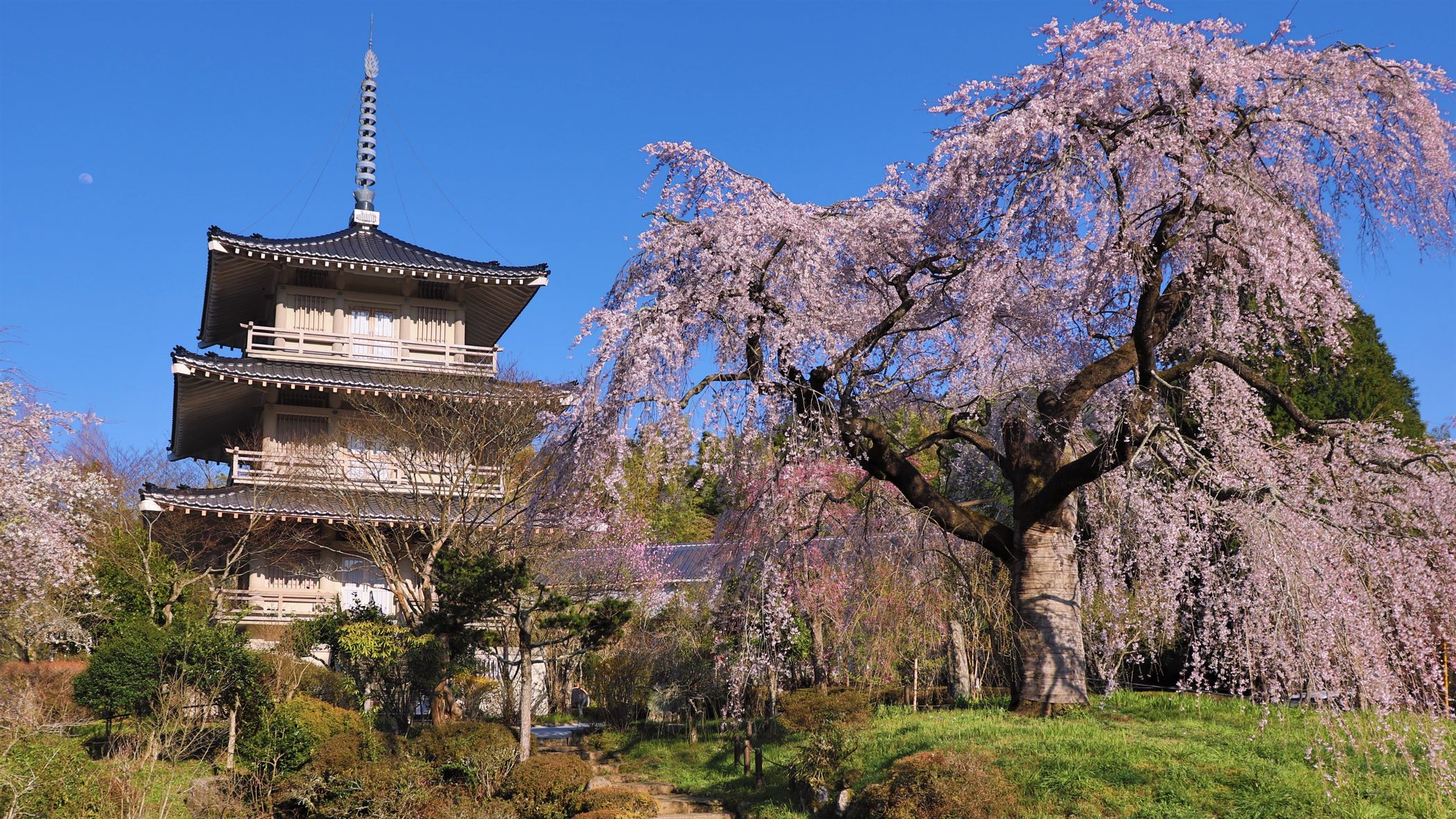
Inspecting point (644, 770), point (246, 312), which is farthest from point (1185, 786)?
point (246, 312)

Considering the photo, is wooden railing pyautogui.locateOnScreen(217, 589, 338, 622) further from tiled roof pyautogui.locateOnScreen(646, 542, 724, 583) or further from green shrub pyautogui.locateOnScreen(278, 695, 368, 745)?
green shrub pyautogui.locateOnScreen(278, 695, 368, 745)

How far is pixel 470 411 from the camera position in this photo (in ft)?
61.6

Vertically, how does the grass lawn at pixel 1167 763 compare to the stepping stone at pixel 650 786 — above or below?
above

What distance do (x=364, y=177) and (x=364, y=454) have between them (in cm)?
857

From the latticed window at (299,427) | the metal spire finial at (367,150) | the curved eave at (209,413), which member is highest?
the metal spire finial at (367,150)

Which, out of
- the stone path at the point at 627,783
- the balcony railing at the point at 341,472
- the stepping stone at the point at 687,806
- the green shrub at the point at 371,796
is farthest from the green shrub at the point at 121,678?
the stepping stone at the point at 687,806

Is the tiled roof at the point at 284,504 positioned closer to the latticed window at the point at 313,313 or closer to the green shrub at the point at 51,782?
the latticed window at the point at 313,313

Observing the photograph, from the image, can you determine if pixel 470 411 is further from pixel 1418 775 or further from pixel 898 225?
pixel 1418 775

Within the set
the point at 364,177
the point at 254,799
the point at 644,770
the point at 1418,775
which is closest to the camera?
the point at 1418,775

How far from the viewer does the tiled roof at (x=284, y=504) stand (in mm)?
19328

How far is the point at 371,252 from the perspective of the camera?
23.0m

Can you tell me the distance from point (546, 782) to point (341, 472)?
10.8m

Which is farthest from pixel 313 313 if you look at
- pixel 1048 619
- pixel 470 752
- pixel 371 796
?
pixel 1048 619

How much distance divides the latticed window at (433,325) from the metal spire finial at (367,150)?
3.31 meters
